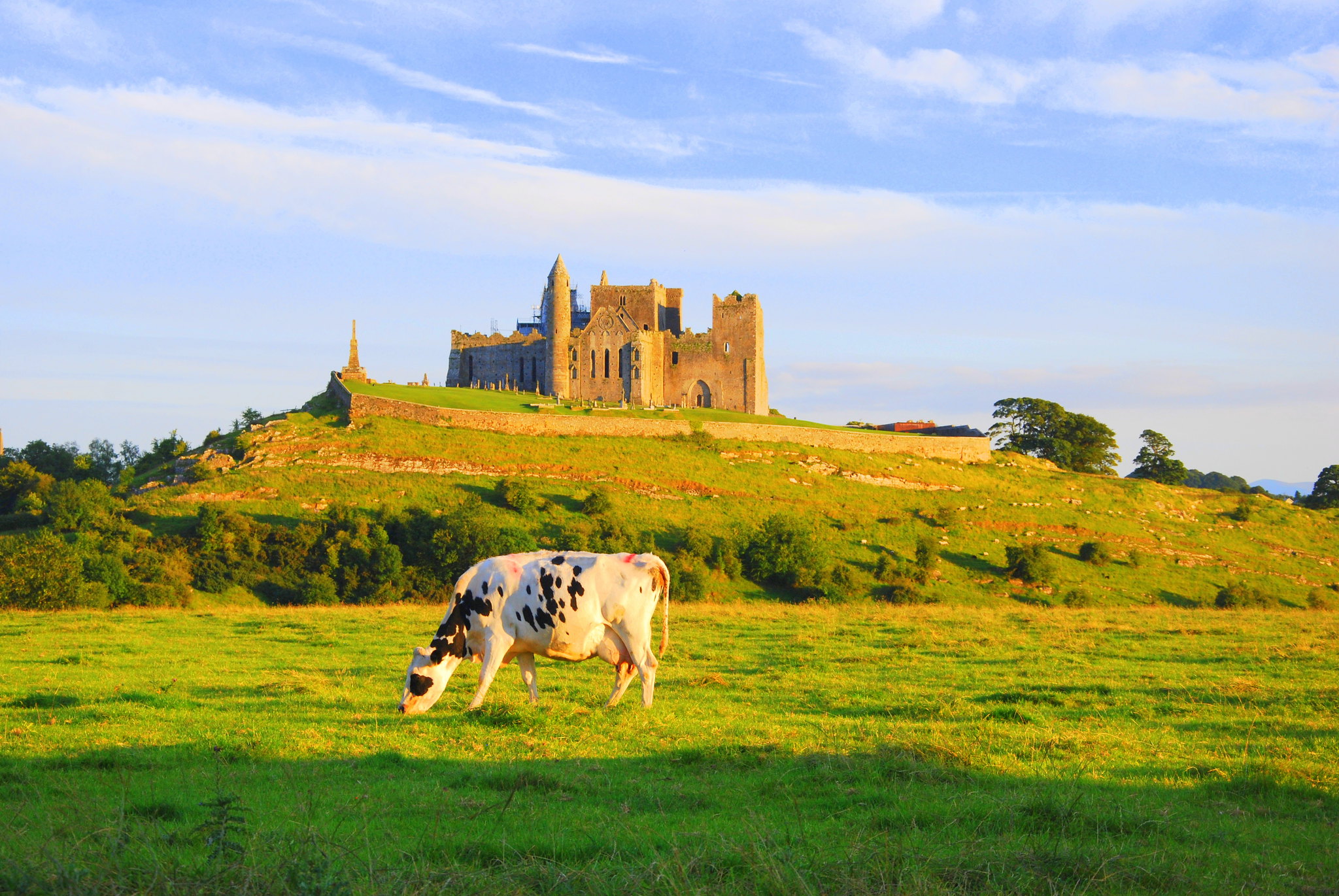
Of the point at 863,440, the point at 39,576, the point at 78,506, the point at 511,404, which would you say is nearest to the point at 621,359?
the point at 511,404

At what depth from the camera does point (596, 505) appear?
54281 mm

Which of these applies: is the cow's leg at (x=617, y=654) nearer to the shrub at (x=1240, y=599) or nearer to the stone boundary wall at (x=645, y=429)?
the shrub at (x=1240, y=599)

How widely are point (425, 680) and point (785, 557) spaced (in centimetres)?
3583

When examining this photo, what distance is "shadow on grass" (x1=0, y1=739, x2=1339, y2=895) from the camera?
613cm

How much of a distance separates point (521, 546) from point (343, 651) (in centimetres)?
2315

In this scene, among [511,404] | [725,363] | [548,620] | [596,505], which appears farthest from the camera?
[725,363]

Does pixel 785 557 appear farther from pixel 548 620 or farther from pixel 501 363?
pixel 501 363

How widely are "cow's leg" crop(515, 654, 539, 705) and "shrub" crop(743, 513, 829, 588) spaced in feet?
111

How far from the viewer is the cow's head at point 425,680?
14023 millimetres

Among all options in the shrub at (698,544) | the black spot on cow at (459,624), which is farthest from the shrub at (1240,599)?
the black spot on cow at (459,624)

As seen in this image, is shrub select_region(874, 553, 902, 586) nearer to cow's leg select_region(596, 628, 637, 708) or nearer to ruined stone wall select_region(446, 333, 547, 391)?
cow's leg select_region(596, 628, 637, 708)

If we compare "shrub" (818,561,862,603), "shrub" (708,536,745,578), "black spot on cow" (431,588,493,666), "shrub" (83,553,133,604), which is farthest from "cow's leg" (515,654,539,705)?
"shrub" (708,536,745,578)

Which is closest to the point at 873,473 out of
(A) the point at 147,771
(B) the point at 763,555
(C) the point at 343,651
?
(B) the point at 763,555

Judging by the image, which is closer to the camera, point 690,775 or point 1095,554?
point 690,775
